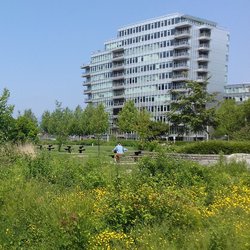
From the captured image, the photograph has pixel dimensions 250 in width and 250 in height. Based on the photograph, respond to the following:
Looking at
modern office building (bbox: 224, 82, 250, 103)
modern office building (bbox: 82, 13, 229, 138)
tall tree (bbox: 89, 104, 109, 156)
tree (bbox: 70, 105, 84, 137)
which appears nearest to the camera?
tall tree (bbox: 89, 104, 109, 156)

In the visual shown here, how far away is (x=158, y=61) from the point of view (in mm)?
102000

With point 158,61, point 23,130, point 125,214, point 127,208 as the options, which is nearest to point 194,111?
point 23,130

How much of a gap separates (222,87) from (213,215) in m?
91.6

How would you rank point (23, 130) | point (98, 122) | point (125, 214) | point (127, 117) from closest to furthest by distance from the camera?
point (125, 214) → point (23, 130) → point (127, 117) → point (98, 122)

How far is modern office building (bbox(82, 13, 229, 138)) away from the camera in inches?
3693

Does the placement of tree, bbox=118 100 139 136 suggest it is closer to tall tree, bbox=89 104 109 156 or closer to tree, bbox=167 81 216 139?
tall tree, bbox=89 104 109 156

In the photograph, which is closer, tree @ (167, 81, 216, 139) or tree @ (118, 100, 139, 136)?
tree @ (167, 81, 216, 139)

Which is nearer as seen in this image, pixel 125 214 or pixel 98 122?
pixel 125 214

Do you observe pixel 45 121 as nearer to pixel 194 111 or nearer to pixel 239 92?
pixel 239 92

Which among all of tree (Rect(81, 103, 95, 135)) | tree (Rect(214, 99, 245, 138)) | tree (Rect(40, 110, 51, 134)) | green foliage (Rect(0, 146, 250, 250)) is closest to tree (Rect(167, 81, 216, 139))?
tree (Rect(214, 99, 245, 138))

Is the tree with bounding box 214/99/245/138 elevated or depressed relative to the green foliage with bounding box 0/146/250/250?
elevated

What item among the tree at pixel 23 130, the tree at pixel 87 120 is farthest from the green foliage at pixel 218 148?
the tree at pixel 87 120

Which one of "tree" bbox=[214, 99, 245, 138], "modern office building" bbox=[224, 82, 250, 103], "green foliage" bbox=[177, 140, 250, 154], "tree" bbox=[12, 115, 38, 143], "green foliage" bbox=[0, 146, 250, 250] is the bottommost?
"green foliage" bbox=[0, 146, 250, 250]

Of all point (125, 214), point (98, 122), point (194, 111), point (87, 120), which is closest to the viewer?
point (125, 214)
